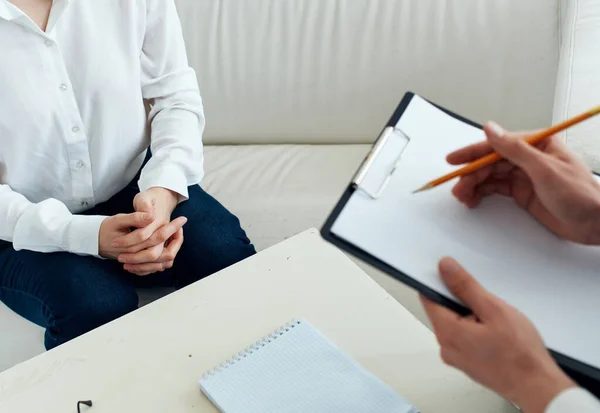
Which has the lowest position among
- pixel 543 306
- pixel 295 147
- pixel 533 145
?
pixel 295 147

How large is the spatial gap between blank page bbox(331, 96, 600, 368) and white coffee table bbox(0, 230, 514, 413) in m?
0.21

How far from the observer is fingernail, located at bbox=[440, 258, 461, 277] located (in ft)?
1.89

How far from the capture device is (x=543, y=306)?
0.59m

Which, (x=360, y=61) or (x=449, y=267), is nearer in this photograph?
(x=449, y=267)

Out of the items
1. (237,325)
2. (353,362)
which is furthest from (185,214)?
(353,362)

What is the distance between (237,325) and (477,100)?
2.72 ft

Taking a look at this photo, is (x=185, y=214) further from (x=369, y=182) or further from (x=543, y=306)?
(x=543, y=306)

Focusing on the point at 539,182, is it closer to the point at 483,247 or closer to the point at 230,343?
the point at 483,247

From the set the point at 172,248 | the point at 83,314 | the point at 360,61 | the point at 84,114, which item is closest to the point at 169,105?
the point at 84,114

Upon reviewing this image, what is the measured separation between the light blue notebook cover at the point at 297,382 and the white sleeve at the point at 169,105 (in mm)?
364

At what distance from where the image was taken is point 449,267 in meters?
0.58

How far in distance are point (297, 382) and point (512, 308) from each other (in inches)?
11.1

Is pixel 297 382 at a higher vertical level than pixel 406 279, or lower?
lower

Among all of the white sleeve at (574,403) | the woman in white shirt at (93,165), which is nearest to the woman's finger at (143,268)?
the woman in white shirt at (93,165)
